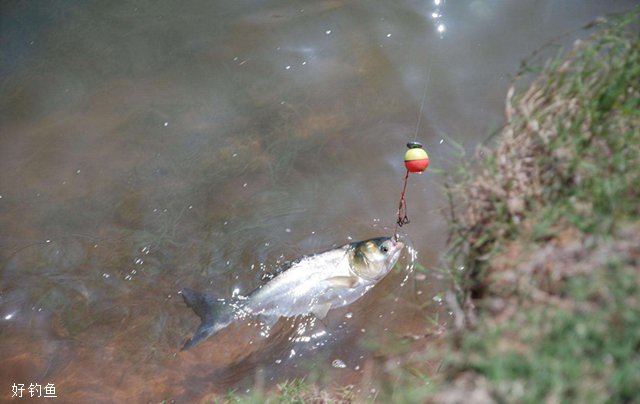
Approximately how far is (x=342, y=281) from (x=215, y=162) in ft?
6.35

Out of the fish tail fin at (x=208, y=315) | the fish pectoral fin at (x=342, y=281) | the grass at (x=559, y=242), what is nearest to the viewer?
the grass at (x=559, y=242)

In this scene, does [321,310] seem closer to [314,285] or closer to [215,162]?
[314,285]

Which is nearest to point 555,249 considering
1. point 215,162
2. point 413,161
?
point 413,161

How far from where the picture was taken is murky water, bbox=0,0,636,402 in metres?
4.55

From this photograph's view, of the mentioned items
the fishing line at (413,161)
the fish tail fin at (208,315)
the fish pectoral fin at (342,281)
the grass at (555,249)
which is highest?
the grass at (555,249)

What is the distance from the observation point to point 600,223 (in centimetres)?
256

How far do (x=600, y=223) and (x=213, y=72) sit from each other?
4.78 m

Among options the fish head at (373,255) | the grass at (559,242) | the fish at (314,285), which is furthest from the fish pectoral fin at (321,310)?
the grass at (559,242)

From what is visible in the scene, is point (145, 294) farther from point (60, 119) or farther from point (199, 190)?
point (60, 119)

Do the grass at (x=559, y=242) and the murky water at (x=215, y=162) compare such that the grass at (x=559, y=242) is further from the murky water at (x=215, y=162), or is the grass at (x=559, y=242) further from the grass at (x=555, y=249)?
the murky water at (x=215, y=162)

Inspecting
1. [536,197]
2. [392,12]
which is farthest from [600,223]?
[392,12]

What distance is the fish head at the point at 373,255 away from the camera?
174 inches

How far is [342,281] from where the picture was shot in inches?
177

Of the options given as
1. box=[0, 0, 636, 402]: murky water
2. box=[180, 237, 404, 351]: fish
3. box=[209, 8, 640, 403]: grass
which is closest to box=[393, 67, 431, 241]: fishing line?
box=[0, 0, 636, 402]: murky water
